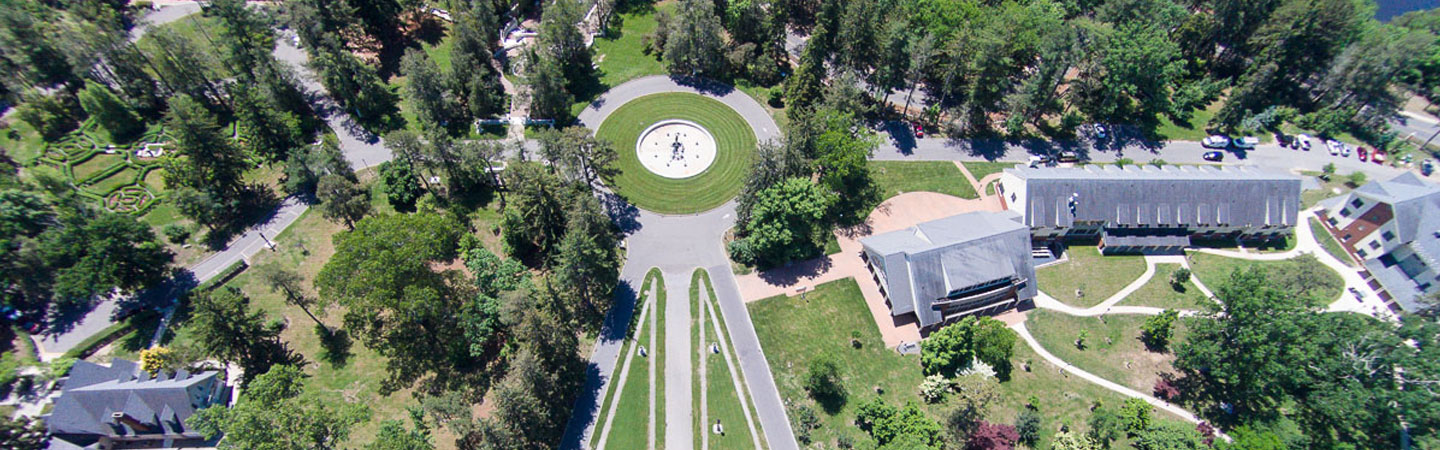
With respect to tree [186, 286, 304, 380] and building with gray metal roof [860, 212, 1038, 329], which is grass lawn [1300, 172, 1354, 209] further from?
tree [186, 286, 304, 380]

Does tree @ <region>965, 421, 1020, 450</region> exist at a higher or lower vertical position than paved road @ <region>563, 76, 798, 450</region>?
lower

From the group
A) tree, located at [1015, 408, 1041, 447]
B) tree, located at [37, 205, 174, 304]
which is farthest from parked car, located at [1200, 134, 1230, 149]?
tree, located at [37, 205, 174, 304]

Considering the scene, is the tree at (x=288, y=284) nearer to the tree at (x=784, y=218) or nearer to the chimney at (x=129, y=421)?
the chimney at (x=129, y=421)

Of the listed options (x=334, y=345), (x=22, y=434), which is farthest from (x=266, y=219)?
(x=22, y=434)

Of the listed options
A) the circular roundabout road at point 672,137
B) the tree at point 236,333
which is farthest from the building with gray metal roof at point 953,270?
the tree at point 236,333

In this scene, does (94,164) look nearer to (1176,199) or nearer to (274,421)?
(274,421)

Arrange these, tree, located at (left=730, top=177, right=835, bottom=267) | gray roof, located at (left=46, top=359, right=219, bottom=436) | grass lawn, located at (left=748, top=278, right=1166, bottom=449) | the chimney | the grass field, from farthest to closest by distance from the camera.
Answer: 1. the grass field
2. tree, located at (left=730, top=177, right=835, bottom=267)
3. grass lawn, located at (left=748, top=278, right=1166, bottom=449)
4. gray roof, located at (left=46, top=359, right=219, bottom=436)
5. the chimney

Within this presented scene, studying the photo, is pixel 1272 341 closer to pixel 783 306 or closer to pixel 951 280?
pixel 951 280

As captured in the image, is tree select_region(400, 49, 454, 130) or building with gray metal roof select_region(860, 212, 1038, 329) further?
tree select_region(400, 49, 454, 130)

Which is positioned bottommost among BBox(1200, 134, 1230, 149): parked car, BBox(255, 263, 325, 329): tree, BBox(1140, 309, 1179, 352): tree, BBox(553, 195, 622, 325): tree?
BBox(1140, 309, 1179, 352): tree
